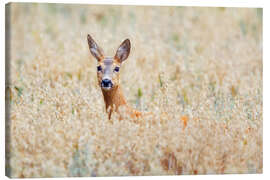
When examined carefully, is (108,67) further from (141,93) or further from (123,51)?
(141,93)

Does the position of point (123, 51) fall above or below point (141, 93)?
above

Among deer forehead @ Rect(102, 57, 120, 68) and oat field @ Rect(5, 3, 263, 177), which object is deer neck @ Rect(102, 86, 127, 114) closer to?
oat field @ Rect(5, 3, 263, 177)

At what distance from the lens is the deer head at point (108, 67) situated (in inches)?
266

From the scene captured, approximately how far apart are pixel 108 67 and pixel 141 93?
1357mm

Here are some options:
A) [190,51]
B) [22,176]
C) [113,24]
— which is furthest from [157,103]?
[113,24]

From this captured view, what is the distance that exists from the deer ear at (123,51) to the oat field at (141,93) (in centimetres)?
55

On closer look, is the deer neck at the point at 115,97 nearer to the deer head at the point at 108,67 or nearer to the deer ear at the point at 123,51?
the deer head at the point at 108,67

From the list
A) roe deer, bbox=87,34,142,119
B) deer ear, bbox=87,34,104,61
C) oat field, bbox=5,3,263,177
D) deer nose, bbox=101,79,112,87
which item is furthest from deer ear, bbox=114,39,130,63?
oat field, bbox=5,3,263,177

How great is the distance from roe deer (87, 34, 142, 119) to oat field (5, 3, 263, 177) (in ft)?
0.46

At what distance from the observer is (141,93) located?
8.08 meters

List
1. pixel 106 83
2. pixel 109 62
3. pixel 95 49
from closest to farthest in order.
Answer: pixel 106 83
pixel 109 62
pixel 95 49

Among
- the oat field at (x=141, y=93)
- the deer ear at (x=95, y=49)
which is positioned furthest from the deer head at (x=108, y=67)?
the oat field at (x=141, y=93)

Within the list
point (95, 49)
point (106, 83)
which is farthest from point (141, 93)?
point (106, 83)

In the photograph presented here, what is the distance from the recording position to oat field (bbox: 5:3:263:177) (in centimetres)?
643
